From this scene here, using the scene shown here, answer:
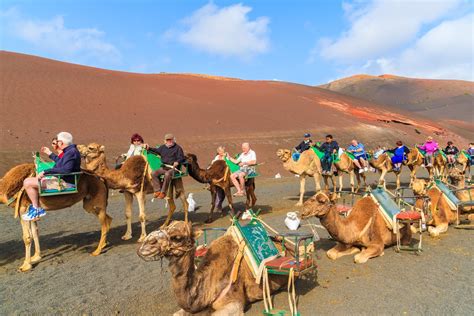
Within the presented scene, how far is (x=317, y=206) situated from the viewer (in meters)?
5.98

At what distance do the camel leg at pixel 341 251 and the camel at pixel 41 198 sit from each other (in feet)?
15.3

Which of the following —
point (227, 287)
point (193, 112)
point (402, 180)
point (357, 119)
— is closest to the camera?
point (227, 287)

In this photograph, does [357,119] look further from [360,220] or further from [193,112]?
[360,220]

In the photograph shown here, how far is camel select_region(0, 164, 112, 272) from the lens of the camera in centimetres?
719

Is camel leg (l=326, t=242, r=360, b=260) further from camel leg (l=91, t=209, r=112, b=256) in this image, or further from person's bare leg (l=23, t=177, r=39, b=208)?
person's bare leg (l=23, t=177, r=39, b=208)

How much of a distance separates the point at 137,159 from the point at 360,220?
212 inches

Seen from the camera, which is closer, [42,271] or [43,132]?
[42,271]

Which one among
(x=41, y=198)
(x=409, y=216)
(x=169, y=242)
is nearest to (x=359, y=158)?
(x=409, y=216)

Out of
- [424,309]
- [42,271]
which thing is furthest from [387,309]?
[42,271]

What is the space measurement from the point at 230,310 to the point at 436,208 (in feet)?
21.1

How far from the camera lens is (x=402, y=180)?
20969mm

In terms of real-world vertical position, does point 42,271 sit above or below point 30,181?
below

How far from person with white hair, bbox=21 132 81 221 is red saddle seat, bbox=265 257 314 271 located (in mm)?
4374

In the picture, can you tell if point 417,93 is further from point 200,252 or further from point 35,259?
point 200,252
